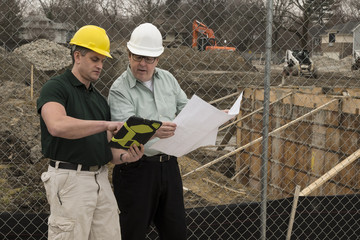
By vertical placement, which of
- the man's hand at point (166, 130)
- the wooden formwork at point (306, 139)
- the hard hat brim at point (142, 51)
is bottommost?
the wooden formwork at point (306, 139)

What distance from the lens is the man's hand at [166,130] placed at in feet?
9.16

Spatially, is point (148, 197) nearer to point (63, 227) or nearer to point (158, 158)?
point (158, 158)

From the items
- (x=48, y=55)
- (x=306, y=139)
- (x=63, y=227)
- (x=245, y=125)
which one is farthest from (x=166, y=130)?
(x=48, y=55)

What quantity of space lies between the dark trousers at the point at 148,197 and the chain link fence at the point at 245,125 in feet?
3.04

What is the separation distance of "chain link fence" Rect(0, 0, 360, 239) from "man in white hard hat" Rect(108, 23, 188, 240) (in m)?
0.94

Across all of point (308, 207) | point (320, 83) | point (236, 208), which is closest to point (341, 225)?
point (308, 207)

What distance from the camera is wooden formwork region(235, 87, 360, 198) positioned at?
9102mm

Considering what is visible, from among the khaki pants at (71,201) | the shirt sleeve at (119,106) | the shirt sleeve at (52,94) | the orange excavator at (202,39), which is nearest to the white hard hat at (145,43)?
the shirt sleeve at (119,106)

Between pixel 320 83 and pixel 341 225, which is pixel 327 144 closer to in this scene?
pixel 341 225

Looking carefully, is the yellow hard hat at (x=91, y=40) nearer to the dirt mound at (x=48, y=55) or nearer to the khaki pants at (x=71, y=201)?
the khaki pants at (x=71, y=201)

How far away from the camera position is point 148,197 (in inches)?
124

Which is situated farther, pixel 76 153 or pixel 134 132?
pixel 76 153

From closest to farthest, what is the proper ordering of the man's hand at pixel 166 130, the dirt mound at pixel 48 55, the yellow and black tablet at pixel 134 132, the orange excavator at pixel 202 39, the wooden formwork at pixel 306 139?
the yellow and black tablet at pixel 134 132 → the man's hand at pixel 166 130 → the orange excavator at pixel 202 39 → the wooden formwork at pixel 306 139 → the dirt mound at pixel 48 55

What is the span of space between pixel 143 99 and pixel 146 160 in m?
0.43
